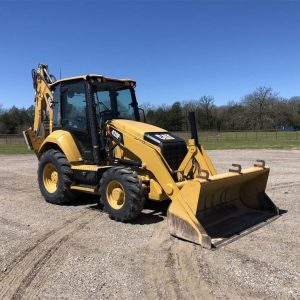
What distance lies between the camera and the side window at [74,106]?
866 cm

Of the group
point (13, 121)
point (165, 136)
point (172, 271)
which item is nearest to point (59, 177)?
point (165, 136)

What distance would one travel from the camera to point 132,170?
784 cm

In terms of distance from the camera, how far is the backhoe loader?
6555mm

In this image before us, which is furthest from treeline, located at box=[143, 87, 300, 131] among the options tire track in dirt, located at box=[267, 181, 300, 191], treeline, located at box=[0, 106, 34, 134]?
tire track in dirt, located at box=[267, 181, 300, 191]

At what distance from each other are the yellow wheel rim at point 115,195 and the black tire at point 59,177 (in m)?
1.46

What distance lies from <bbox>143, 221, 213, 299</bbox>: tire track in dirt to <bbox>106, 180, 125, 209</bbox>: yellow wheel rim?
1165 millimetres

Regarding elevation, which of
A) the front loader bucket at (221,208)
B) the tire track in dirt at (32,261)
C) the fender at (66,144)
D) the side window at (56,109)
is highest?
the side window at (56,109)

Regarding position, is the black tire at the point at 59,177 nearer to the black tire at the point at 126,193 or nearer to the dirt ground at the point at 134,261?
the dirt ground at the point at 134,261

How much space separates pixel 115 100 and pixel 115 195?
96.2 inches

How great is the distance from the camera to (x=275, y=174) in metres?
14.1

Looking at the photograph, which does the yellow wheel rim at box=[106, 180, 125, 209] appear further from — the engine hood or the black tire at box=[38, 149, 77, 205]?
the black tire at box=[38, 149, 77, 205]

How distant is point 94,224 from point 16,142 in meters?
39.9

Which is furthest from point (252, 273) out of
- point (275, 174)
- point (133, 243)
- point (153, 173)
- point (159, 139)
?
point (275, 174)

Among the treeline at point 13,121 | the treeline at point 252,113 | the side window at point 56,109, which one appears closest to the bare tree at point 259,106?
the treeline at point 252,113
